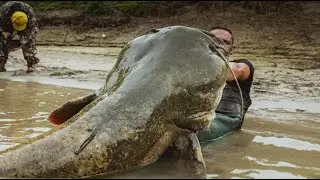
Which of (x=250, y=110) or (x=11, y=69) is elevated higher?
(x=250, y=110)

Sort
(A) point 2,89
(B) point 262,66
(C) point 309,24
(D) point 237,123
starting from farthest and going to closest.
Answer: (C) point 309,24
(B) point 262,66
(A) point 2,89
(D) point 237,123

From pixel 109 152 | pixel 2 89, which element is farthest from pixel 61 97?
pixel 109 152

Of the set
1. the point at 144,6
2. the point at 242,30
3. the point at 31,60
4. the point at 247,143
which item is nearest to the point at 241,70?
the point at 247,143

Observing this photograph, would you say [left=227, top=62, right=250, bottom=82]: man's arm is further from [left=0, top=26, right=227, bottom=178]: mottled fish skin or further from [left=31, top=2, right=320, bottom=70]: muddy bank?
[left=31, top=2, right=320, bottom=70]: muddy bank

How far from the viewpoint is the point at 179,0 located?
45.6 feet

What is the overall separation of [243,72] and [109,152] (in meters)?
2.26

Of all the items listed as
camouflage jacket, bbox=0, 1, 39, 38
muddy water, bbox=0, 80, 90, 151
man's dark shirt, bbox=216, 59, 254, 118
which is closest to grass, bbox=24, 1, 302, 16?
camouflage jacket, bbox=0, 1, 39, 38

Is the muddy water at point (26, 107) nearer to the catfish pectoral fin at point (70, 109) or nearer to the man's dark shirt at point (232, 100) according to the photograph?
the catfish pectoral fin at point (70, 109)

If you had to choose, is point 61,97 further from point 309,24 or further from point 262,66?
point 309,24

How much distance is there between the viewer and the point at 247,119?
5.58 metres

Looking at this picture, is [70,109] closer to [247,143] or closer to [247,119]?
[247,143]

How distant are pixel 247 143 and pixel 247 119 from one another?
3.84ft

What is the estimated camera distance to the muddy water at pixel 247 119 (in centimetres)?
353

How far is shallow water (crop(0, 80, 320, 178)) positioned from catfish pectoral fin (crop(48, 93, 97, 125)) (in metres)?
0.58
